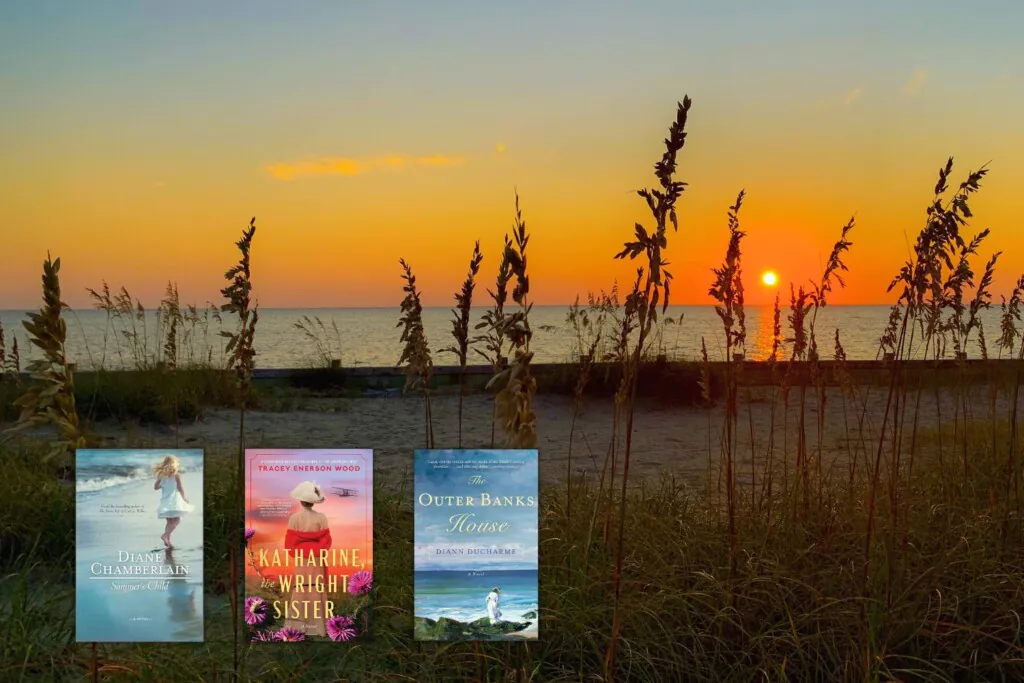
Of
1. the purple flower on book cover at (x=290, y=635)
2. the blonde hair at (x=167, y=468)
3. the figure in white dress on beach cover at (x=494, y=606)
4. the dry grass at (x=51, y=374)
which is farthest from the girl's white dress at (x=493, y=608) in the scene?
the dry grass at (x=51, y=374)

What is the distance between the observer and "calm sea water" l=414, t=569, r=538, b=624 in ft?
6.28

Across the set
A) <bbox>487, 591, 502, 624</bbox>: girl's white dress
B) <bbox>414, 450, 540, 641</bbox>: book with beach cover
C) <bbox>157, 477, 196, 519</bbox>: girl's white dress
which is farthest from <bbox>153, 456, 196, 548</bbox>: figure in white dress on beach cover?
<bbox>487, 591, 502, 624</bbox>: girl's white dress

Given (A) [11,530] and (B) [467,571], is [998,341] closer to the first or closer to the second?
(B) [467,571]

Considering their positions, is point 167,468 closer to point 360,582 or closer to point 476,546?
point 360,582

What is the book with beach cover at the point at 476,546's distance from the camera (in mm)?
1912

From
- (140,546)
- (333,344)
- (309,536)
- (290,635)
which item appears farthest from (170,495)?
(333,344)

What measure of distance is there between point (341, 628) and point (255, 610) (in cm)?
20

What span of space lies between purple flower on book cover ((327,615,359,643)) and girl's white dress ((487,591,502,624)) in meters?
0.31

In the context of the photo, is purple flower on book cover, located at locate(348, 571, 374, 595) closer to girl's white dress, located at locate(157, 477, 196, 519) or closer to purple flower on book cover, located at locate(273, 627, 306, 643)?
purple flower on book cover, located at locate(273, 627, 306, 643)

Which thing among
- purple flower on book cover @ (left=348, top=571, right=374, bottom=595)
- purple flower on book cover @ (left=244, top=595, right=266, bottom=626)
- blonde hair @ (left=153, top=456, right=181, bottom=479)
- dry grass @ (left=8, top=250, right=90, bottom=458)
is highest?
dry grass @ (left=8, top=250, right=90, bottom=458)

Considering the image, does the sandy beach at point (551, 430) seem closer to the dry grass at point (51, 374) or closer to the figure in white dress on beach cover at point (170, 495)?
the figure in white dress on beach cover at point (170, 495)

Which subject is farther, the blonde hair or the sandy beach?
the sandy beach

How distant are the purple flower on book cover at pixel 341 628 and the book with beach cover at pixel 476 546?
0.16m

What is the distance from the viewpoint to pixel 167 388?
8.77 m
